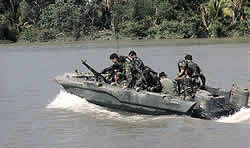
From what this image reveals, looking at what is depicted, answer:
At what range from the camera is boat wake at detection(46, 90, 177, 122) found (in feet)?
39.6

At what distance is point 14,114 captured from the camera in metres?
13.5

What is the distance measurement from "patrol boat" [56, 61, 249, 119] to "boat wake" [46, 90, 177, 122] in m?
0.14

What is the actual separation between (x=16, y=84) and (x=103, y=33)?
34.6 meters

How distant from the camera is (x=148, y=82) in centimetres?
1201

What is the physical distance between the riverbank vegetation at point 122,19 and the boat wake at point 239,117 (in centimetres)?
3796

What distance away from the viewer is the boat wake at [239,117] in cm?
1086

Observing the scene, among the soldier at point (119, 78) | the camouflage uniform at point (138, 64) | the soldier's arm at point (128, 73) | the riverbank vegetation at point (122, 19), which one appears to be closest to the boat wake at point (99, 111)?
the soldier at point (119, 78)

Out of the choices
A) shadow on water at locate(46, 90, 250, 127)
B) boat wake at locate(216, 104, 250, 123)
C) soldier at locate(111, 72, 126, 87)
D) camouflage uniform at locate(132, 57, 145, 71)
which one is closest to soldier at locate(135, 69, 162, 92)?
camouflage uniform at locate(132, 57, 145, 71)

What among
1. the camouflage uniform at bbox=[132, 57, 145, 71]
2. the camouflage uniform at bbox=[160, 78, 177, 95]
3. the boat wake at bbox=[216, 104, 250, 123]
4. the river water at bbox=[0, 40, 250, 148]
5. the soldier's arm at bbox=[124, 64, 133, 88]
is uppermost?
the camouflage uniform at bbox=[132, 57, 145, 71]

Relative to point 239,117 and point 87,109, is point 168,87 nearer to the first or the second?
point 239,117

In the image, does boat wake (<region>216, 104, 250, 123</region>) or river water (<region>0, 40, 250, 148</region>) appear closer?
river water (<region>0, 40, 250, 148</region>)

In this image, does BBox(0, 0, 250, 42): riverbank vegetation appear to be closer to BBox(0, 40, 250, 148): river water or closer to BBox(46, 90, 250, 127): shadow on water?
BBox(0, 40, 250, 148): river water

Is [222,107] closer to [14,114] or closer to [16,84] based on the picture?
[14,114]

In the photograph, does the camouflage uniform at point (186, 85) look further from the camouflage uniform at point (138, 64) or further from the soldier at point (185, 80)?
the camouflage uniform at point (138, 64)
